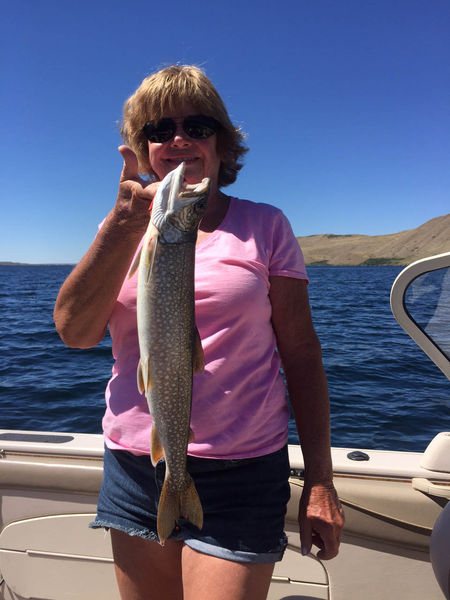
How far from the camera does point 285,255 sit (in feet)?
6.68

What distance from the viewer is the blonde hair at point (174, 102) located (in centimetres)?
204

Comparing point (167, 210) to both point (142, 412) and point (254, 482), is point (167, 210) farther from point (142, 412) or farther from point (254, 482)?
point (254, 482)

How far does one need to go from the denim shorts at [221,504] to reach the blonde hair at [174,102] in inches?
56.0

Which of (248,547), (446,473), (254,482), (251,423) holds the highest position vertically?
(251,423)

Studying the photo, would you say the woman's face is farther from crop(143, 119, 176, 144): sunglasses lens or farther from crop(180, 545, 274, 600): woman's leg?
crop(180, 545, 274, 600): woman's leg

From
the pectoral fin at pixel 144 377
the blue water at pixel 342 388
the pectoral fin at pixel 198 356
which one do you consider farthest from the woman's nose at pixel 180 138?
the blue water at pixel 342 388

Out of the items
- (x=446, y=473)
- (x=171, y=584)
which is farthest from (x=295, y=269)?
(x=446, y=473)

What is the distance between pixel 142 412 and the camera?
1.91 meters

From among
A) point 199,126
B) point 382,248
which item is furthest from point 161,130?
point 382,248

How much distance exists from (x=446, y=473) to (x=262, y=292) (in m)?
1.95

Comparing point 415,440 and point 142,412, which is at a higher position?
point 142,412

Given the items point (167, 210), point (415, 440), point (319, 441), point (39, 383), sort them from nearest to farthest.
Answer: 1. point (167, 210)
2. point (319, 441)
3. point (415, 440)
4. point (39, 383)

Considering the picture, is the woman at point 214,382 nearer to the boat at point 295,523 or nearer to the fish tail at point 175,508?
the fish tail at point 175,508

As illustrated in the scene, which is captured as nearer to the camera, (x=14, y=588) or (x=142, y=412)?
(x=142, y=412)
